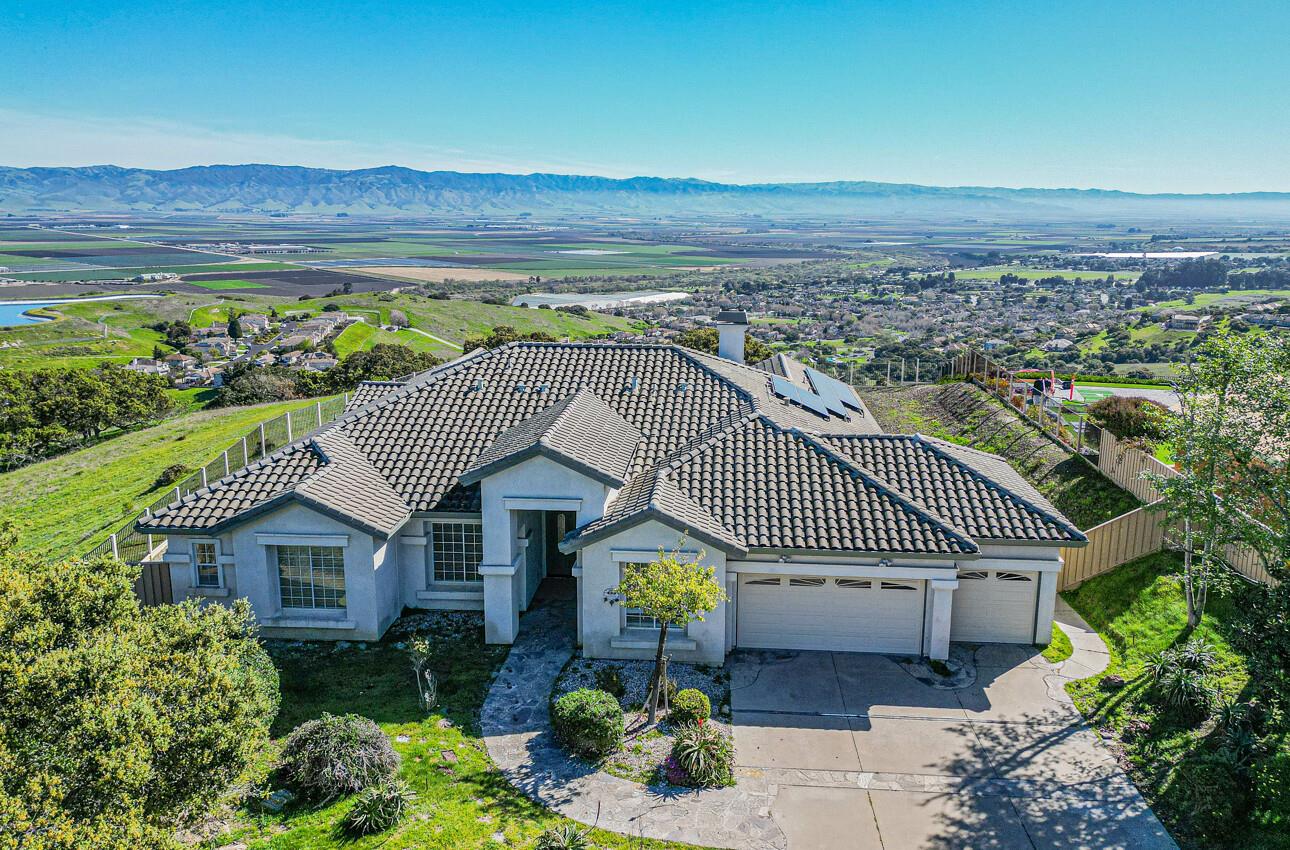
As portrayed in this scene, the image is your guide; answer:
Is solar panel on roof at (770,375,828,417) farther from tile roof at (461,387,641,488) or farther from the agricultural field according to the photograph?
the agricultural field

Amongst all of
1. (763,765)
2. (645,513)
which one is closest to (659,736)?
(763,765)

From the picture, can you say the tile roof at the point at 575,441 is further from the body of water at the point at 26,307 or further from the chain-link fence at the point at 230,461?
the body of water at the point at 26,307

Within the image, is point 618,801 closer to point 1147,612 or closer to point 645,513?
point 645,513

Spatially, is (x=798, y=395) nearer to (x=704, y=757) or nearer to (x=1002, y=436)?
(x=1002, y=436)

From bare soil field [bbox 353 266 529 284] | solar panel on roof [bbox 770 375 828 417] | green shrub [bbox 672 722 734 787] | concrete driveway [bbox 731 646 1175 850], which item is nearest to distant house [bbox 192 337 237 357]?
solar panel on roof [bbox 770 375 828 417]

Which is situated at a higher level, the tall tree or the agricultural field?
the tall tree

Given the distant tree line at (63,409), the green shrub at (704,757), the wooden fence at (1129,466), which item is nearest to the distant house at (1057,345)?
the wooden fence at (1129,466)
